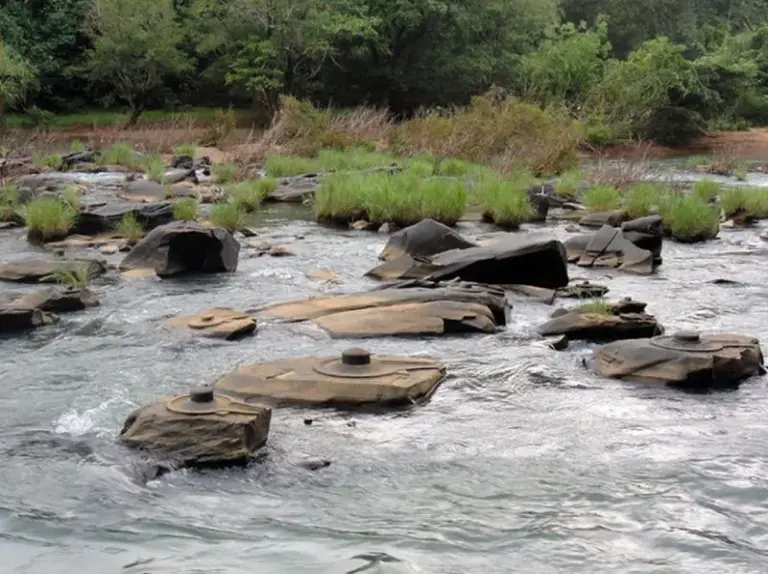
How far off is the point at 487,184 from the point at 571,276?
4.85 meters

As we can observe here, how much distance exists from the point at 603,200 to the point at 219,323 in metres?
8.94

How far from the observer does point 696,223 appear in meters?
13.5

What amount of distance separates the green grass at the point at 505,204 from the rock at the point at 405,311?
17.5ft

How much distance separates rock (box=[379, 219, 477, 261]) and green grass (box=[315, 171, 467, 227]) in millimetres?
2782

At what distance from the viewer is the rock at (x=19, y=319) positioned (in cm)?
809

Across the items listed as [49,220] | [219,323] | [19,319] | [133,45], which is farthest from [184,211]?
[133,45]

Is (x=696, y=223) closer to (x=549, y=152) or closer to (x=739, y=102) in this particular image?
(x=549, y=152)

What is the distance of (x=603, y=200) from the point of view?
1567 centimetres

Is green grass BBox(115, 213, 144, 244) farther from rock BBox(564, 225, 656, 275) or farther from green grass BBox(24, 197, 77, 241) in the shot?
rock BBox(564, 225, 656, 275)

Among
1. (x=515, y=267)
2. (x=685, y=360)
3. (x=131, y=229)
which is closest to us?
(x=685, y=360)

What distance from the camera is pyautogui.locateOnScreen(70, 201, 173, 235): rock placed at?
44.5 ft

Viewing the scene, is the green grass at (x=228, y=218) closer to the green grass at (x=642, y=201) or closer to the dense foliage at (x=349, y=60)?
the green grass at (x=642, y=201)

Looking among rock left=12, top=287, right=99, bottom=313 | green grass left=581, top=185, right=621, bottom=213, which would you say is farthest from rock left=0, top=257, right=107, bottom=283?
green grass left=581, top=185, right=621, bottom=213

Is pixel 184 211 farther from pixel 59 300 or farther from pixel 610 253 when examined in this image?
pixel 610 253
